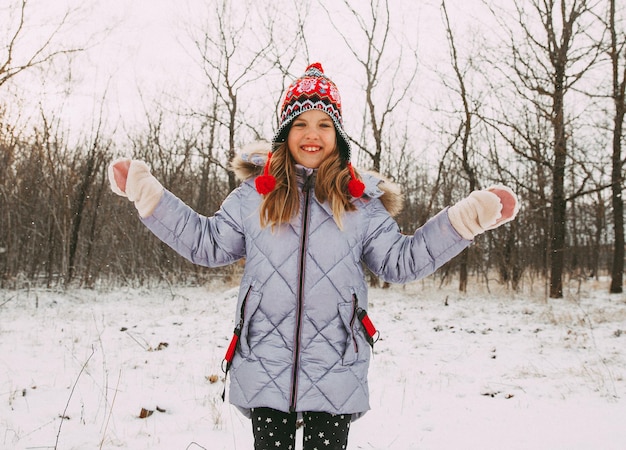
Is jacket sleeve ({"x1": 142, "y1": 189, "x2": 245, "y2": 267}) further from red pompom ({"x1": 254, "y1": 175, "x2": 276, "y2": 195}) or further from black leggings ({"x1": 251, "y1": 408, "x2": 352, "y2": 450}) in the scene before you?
Answer: black leggings ({"x1": 251, "y1": 408, "x2": 352, "y2": 450})

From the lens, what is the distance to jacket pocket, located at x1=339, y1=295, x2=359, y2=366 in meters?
1.68

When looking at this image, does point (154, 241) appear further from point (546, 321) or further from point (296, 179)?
point (296, 179)

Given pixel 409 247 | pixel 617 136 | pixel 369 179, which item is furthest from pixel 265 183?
pixel 617 136

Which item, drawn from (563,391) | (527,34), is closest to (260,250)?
(563,391)

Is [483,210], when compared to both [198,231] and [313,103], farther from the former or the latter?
[198,231]

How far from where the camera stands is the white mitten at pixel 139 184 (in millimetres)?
1732

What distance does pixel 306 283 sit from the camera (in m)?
1.71

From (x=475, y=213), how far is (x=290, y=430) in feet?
3.43

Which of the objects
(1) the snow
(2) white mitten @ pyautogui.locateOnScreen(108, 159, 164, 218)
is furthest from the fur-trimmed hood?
(1) the snow

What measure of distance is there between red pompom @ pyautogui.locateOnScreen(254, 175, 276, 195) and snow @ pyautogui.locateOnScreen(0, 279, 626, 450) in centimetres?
186

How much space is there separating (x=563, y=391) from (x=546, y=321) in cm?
407

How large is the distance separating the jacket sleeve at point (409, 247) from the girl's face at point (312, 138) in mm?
341

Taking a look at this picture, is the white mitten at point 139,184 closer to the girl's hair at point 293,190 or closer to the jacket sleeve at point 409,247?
the girl's hair at point 293,190

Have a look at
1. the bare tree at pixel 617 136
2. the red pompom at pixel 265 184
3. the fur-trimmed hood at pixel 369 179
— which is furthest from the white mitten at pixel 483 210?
the bare tree at pixel 617 136
